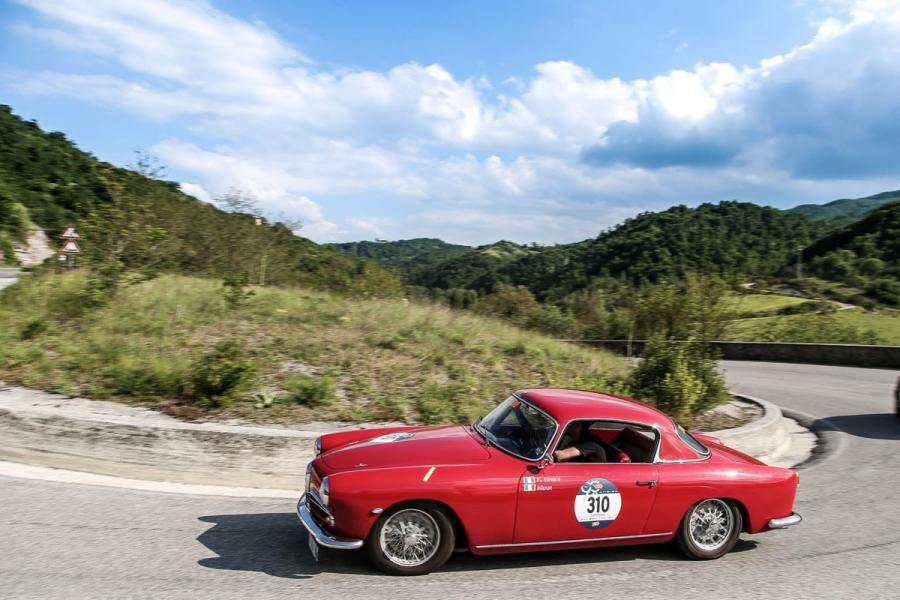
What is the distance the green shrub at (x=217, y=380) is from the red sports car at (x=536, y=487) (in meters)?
2.64

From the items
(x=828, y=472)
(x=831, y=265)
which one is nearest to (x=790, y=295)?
(x=831, y=265)

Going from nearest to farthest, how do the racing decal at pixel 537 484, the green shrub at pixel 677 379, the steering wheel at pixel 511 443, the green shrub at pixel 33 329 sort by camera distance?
the racing decal at pixel 537 484 < the steering wheel at pixel 511 443 < the green shrub at pixel 33 329 < the green shrub at pixel 677 379

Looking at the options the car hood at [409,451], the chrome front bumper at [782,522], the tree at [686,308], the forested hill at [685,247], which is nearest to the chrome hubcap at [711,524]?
the chrome front bumper at [782,522]

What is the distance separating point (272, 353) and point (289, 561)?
504 centimetres

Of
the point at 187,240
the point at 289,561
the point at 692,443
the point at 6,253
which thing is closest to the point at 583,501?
the point at 692,443

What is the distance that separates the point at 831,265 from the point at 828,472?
5394cm

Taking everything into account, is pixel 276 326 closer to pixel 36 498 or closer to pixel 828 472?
pixel 36 498

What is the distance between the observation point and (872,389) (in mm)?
15102

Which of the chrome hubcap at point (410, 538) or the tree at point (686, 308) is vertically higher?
the tree at point (686, 308)

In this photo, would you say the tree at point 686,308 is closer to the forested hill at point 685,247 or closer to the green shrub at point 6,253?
the green shrub at point 6,253

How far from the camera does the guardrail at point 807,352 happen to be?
20266mm

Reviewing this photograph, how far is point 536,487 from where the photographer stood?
4.57 meters

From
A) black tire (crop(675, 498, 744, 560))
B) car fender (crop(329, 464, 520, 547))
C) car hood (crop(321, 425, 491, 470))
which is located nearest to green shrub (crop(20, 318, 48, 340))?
car hood (crop(321, 425, 491, 470))

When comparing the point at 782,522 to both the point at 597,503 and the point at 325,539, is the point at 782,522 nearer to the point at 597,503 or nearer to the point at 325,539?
the point at 597,503
